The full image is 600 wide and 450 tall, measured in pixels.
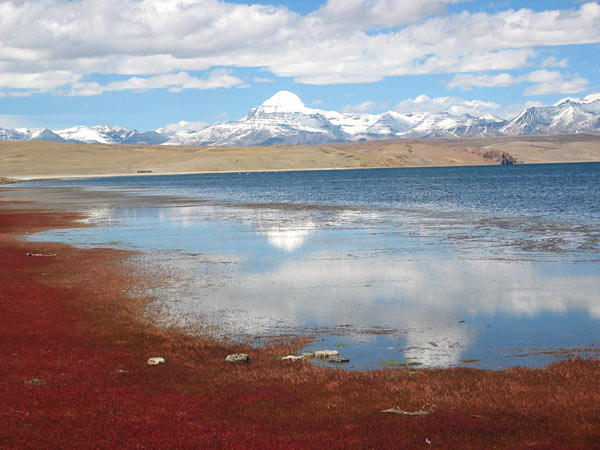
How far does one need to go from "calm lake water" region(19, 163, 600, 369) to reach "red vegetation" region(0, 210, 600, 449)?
5.91 ft

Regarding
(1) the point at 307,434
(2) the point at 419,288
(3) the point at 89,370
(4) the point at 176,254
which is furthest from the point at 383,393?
(4) the point at 176,254

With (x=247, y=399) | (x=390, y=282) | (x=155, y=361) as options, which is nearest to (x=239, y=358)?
(x=155, y=361)

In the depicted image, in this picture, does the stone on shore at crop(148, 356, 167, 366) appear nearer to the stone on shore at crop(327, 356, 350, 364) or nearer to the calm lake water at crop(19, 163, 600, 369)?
the calm lake water at crop(19, 163, 600, 369)

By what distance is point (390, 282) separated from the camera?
94.2ft

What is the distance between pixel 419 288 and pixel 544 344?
868 cm

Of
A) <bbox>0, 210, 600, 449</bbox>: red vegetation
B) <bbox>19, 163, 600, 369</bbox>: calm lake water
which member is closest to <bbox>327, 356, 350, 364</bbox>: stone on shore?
<bbox>19, 163, 600, 369</bbox>: calm lake water

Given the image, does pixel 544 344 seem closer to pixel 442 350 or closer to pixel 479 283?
pixel 442 350

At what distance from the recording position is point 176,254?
3947 centimetres

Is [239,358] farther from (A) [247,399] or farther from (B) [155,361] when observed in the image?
(A) [247,399]

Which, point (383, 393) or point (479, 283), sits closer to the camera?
point (383, 393)

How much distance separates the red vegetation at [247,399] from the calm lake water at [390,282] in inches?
70.9

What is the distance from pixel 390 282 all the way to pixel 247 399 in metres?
15.1

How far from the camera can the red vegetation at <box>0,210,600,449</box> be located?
12.1 meters

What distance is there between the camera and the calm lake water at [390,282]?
776 inches
